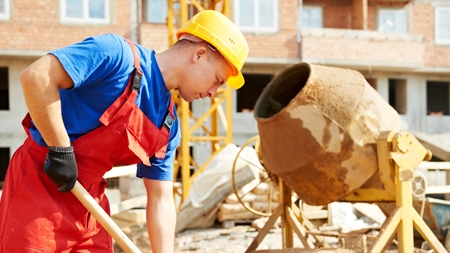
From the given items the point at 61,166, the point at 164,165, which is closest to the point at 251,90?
the point at 164,165

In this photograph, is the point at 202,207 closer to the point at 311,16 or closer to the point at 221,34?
the point at 221,34

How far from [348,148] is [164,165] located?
222 cm

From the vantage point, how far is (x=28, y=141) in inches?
94.2

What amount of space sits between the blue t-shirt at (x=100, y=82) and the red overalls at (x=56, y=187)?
38mm

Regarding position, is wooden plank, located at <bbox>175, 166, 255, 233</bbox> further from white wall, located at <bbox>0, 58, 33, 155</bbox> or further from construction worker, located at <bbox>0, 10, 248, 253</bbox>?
white wall, located at <bbox>0, 58, 33, 155</bbox>

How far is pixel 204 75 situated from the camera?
2439mm

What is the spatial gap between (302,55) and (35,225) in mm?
16181

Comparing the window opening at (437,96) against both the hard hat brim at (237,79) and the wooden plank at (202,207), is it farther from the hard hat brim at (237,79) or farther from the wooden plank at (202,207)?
the hard hat brim at (237,79)

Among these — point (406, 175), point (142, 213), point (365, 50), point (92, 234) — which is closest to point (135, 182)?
point (142, 213)

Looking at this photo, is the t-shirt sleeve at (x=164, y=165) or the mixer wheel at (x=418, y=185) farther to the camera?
the mixer wheel at (x=418, y=185)

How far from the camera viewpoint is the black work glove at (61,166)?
220cm

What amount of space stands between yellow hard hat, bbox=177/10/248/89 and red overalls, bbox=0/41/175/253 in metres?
0.29

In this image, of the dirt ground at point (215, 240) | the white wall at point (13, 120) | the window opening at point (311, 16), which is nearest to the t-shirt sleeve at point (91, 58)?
the dirt ground at point (215, 240)

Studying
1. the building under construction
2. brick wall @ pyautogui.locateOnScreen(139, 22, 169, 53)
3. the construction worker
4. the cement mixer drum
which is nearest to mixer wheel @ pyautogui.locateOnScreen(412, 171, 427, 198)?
the cement mixer drum
